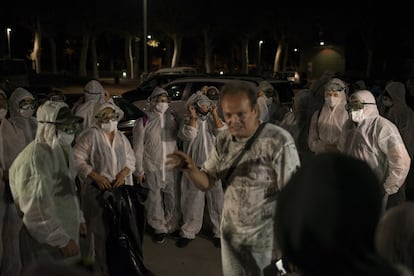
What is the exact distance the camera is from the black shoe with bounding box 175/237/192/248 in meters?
6.58

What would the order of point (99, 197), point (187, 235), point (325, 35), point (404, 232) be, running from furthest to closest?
point (325, 35)
point (187, 235)
point (99, 197)
point (404, 232)

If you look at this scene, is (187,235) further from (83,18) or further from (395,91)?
(83,18)

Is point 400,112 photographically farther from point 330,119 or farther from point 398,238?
point 398,238

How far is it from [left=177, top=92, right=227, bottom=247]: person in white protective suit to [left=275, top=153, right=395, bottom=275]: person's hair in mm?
5054

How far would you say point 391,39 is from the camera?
52625 millimetres

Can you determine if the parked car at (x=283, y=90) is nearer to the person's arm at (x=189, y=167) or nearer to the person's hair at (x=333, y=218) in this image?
the person's arm at (x=189, y=167)

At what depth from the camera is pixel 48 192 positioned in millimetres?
3713

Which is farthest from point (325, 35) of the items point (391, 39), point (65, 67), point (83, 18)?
point (65, 67)

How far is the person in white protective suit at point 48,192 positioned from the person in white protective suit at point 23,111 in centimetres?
196

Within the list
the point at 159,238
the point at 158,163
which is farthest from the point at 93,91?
the point at 159,238

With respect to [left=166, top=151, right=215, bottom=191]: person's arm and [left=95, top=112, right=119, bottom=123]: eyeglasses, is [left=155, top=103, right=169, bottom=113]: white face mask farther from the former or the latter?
[left=166, top=151, right=215, bottom=191]: person's arm

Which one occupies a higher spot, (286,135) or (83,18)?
(83,18)

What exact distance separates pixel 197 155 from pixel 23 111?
2.07 m

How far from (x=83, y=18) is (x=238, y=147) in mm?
47934
